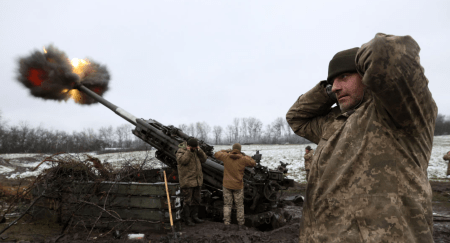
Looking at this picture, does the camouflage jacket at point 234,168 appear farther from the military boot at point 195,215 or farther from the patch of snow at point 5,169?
the patch of snow at point 5,169

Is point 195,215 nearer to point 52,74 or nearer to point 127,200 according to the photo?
point 127,200

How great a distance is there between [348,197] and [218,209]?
6430mm

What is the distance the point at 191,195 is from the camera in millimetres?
6898

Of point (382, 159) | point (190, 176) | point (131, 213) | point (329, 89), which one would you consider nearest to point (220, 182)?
point (190, 176)

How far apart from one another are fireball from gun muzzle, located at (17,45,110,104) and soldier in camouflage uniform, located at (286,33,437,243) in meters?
9.93

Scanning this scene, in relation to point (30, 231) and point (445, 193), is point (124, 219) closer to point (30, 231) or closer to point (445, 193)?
point (30, 231)

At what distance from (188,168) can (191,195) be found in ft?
2.34

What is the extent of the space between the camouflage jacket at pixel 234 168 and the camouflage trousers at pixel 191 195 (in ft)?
2.66

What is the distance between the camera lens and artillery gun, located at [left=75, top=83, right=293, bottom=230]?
281 inches

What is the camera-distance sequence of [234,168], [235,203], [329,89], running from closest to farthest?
[329,89], [234,168], [235,203]

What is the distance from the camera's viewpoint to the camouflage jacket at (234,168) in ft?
22.0

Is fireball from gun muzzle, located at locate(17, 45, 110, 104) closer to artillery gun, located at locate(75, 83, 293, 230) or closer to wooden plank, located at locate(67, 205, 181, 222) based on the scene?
artillery gun, located at locate(75, 83, 293, 230)

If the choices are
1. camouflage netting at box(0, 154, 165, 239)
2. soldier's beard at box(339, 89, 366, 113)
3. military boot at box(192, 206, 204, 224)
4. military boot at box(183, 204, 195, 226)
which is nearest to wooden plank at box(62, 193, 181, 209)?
camouflage netting at box(0, 154, 165, 239)

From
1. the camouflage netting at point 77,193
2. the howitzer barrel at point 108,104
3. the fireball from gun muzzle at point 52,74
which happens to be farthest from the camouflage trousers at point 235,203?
the fireball from gun muzzle at point 52,74
